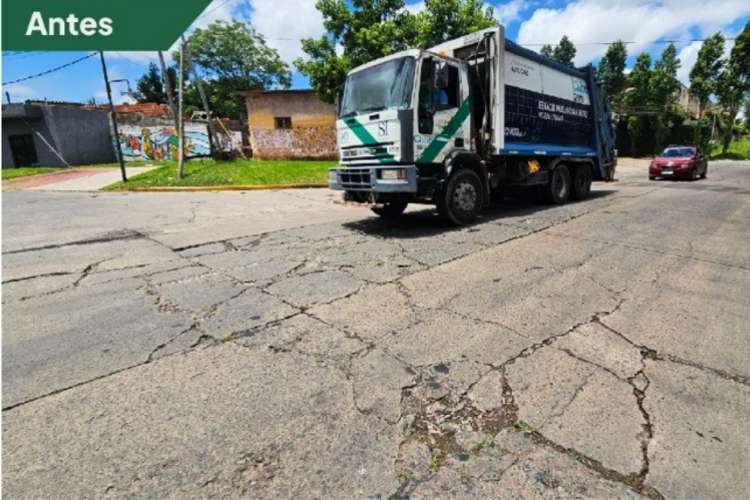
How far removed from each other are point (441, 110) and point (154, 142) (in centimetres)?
2882

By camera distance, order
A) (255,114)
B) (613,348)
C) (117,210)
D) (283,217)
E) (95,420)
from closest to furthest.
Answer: (95,420), (613,348), (283,217), (117,210), (255,114)

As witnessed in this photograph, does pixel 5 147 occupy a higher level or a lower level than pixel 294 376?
higher

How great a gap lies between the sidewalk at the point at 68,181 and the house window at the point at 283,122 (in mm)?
8882

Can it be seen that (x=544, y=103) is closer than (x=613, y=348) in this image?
No

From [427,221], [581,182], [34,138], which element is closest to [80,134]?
[34,138]

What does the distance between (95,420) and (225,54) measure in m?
52.8

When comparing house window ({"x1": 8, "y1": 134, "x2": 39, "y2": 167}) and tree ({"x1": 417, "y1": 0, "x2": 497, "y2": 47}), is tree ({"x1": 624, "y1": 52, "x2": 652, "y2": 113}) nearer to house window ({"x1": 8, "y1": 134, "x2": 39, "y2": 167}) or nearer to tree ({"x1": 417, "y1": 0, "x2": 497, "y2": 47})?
tree ({"x1": 417, "y1": 0, "x2": 497, "y2": 47})

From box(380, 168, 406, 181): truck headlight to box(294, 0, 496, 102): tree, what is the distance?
1474 cm

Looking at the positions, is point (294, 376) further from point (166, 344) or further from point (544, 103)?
point (544, 103)

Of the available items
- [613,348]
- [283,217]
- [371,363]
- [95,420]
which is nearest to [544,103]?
[283,217]

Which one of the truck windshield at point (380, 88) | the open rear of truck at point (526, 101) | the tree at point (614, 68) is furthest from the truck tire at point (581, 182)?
the tree at point (614, 68)

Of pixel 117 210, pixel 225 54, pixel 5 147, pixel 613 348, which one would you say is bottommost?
pixel 613 348

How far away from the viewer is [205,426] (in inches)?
84.1

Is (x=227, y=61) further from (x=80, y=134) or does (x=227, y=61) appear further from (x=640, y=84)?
(x=640, y=84)
